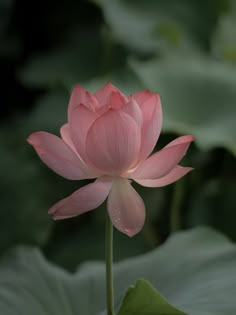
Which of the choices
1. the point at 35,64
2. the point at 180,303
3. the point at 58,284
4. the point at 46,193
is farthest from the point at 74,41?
the point at 180,303

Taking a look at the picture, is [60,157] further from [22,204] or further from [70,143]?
[22,204]

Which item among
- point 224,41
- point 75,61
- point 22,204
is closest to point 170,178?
point 22,204

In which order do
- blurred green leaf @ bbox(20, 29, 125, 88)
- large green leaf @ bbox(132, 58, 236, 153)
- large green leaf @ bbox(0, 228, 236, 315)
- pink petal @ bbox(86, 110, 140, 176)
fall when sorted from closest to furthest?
1. pink petal @ bbox(86, 110, 140, 176)
2. large green leaf @ bbox(0, 228, 236, 315)
3. large green leaf @ bbox(132, 58, 236, 153)
4. blurred green leaf @ bbox(20, 29, 125, 88)

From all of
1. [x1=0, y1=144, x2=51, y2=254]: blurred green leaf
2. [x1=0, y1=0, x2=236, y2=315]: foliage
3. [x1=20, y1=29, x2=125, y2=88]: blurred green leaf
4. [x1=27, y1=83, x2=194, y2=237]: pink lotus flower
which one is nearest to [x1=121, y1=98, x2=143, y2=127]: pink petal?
[x1=27, y1=83, x2=194, y2=237]: pink lotus flower

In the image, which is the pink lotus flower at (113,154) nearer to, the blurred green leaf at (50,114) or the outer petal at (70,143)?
the outer petal at (70,143)

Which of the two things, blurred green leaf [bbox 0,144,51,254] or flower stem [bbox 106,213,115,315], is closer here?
flower stem [bbox 106,213,115,315]

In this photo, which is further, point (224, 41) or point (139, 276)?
point (224, 41)

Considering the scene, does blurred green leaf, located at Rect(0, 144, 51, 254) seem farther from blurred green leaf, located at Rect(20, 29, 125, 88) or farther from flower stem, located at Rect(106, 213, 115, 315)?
flower stem, located at Rect(106, 213, 115, 315)
